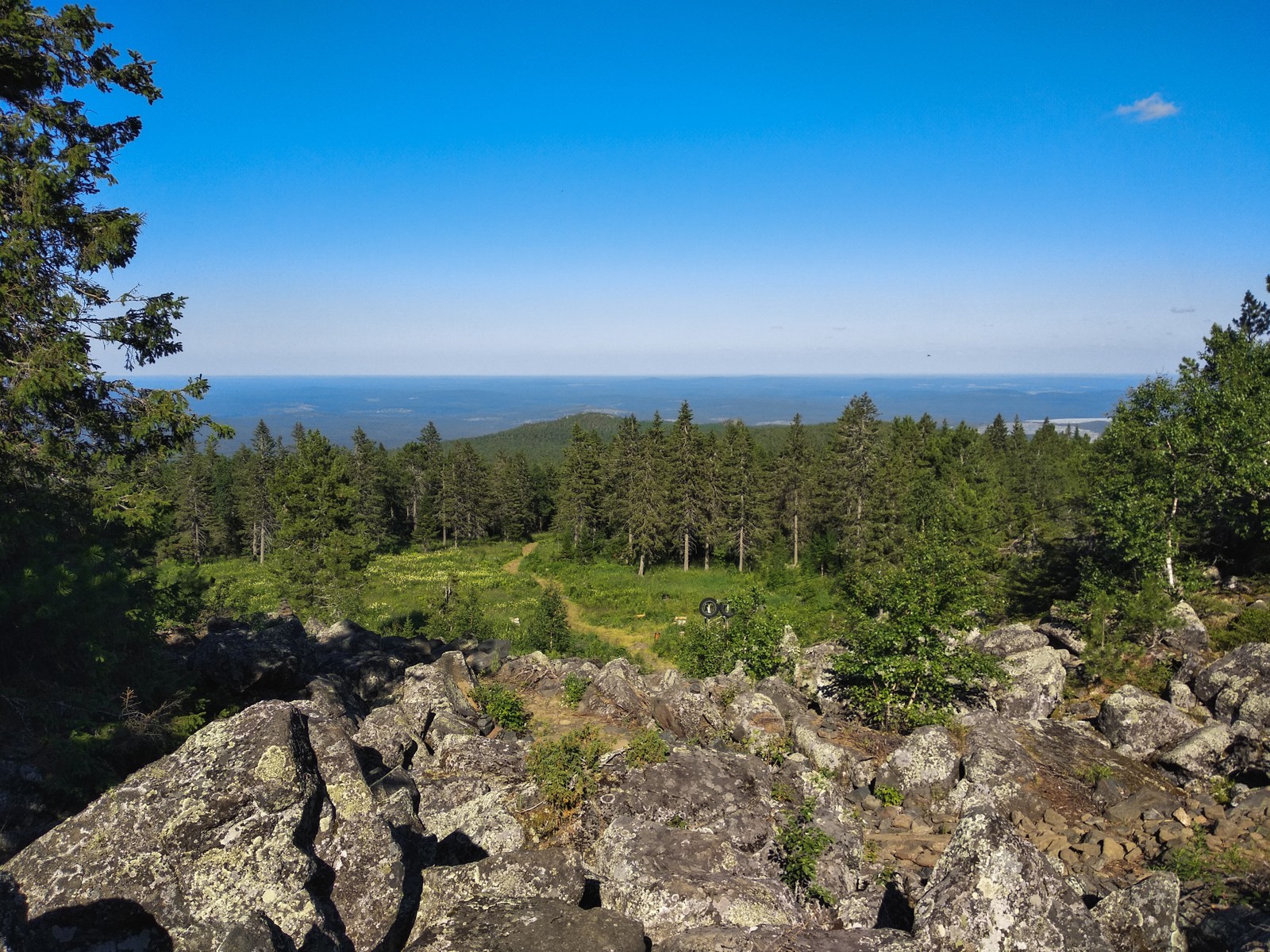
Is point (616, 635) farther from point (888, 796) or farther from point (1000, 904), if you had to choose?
point (1000, 904)

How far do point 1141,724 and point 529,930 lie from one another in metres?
15.2

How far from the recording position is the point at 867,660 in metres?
15.0

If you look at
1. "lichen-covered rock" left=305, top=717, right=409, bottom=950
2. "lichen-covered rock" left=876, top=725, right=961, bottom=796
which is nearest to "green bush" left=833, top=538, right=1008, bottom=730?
"lichen-covered rock" left=876, top=725, right=961, bottom=796

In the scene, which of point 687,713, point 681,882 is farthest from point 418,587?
point 681,882

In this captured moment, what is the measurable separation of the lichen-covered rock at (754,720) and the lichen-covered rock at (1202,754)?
800 centimetres

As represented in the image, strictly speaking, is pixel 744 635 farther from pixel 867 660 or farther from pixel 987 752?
pixel 987 752

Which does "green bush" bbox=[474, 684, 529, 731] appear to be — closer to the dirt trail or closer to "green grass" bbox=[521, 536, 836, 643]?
the dirt trail

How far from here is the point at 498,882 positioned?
21.0ft

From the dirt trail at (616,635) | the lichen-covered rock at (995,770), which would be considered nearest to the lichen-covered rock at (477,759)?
the lichen-covered rock at (995,770)

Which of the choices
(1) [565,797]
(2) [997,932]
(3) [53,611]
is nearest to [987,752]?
(2) [997,932]

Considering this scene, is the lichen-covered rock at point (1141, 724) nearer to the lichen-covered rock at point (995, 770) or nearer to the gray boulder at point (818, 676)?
the lichen-covered rock at point (995, 770)

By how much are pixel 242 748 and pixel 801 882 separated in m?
6.89

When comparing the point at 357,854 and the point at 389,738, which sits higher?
the point at 357,854

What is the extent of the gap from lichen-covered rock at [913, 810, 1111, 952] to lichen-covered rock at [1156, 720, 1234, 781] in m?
9.45
